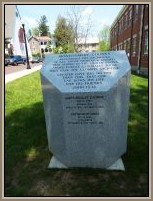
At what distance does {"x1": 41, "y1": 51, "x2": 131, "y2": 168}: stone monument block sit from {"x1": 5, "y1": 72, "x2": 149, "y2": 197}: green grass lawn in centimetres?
32

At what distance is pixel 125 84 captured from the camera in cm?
483

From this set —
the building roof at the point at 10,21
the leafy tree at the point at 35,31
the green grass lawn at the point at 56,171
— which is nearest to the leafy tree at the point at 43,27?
the leafy tree at the point at 35,31

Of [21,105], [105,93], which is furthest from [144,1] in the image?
[21,105]

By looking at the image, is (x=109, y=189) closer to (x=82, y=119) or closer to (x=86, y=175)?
(x=86, y=175)

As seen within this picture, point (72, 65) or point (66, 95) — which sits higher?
point (72, 65)

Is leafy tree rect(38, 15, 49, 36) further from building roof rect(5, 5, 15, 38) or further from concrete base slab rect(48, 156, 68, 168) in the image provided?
concrete base slab rect(48, 156, 68, 168)

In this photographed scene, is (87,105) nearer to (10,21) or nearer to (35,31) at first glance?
(10,21)

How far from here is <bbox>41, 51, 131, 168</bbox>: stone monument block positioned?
4.57 m

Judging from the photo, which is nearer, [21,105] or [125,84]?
[125,84]

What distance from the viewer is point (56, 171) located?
508 cm

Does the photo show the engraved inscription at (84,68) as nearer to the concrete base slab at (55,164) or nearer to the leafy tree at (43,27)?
the concrete base slab at (55,164)

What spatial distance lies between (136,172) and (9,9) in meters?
55.2

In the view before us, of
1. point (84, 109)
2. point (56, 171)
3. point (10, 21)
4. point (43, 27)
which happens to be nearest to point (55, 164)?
point (56, 171)

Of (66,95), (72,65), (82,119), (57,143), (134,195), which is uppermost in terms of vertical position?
(72,65)
